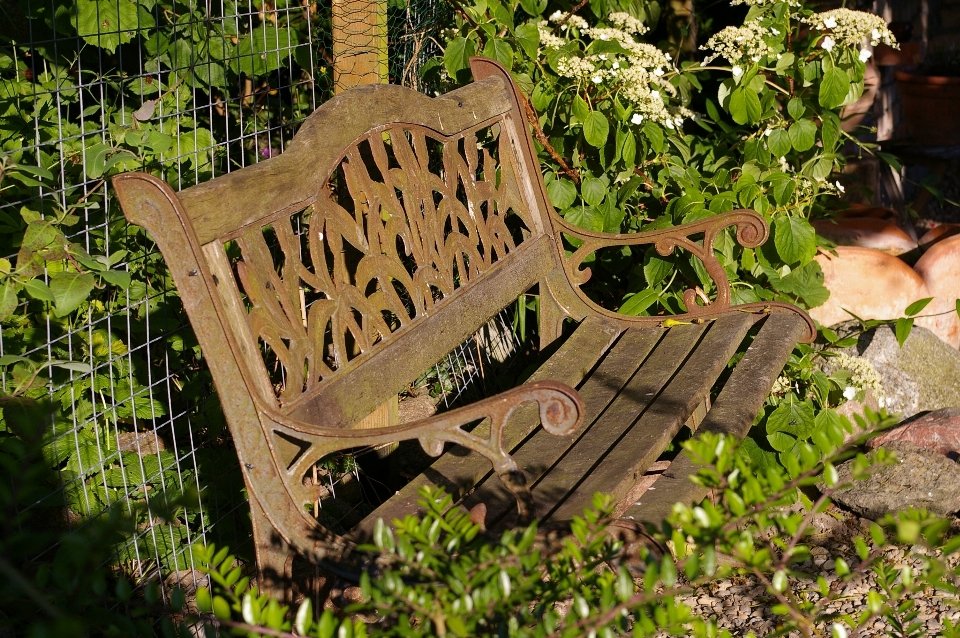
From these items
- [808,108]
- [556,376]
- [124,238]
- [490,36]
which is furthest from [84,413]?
[808,108]

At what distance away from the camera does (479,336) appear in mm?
3451

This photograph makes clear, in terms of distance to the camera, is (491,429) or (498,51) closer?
(491,429)

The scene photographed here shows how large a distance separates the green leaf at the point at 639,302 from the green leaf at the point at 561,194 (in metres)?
0.38

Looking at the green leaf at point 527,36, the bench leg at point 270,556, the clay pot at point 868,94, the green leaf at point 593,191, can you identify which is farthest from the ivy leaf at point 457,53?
the clay pot at point 868,94

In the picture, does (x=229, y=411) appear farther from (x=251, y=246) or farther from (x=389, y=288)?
(x=389, y=288)

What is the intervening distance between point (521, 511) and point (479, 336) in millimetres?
1771

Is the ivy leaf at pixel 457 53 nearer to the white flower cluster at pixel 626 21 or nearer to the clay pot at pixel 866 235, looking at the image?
the white flower cluster at pixel 626 21

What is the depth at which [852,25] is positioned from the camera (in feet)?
9.95

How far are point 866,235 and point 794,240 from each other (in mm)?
1680

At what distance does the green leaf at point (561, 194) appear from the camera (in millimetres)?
3119

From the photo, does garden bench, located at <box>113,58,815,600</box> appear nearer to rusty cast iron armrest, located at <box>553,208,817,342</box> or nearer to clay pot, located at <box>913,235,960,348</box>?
rusty cast iron armrest, located at <box>553,208,817,342</box>

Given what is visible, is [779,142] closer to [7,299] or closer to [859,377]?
Answer: [859,377]

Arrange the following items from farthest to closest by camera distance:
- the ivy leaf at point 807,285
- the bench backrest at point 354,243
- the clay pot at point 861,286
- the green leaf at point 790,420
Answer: the clay pot at point 861,286, the ivy leaf at point 807,285, the green leaf at point 790,420, the bench backrest at point 354,243

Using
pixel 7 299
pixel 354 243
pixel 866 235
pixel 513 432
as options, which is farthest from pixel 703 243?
pixel 866 235
